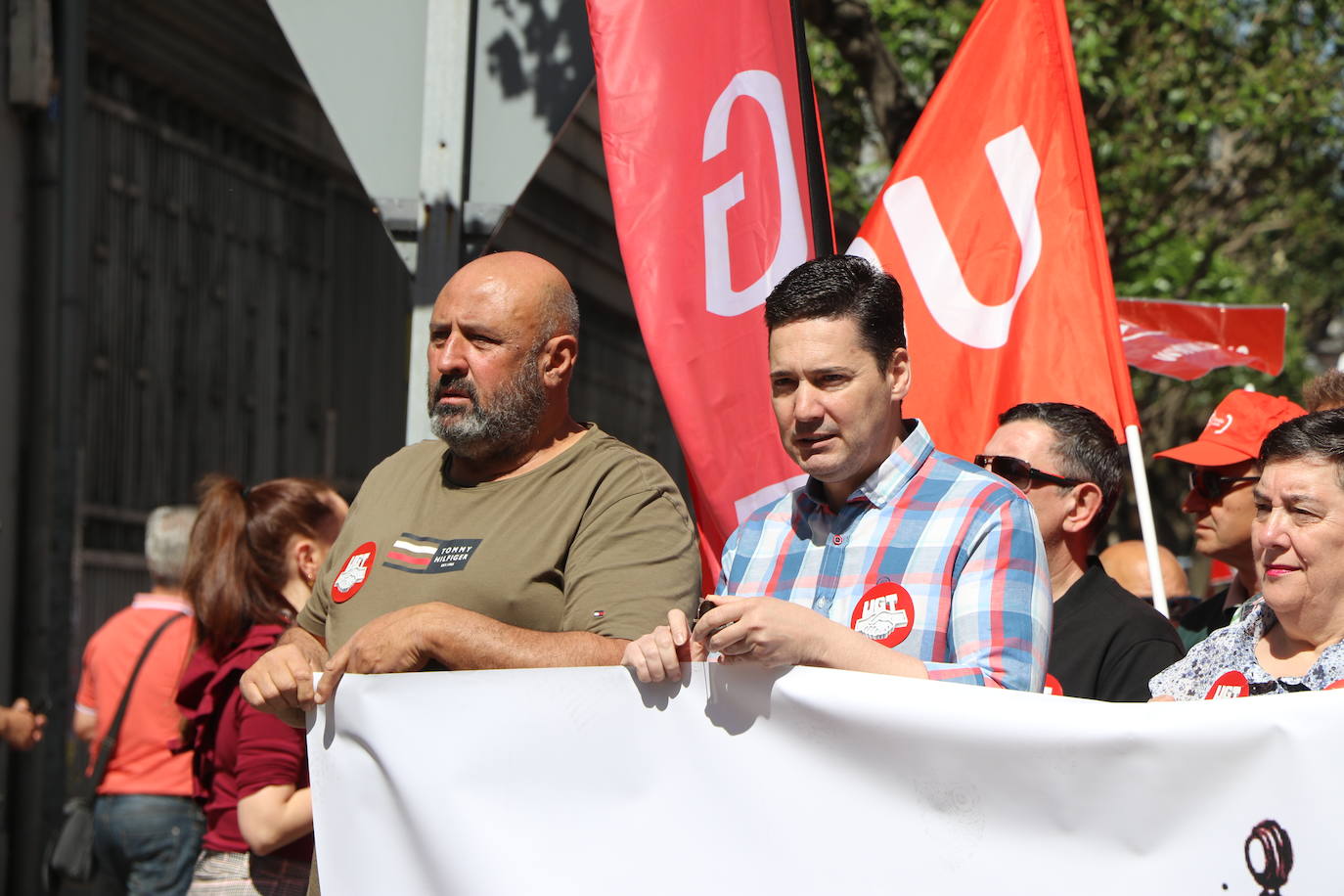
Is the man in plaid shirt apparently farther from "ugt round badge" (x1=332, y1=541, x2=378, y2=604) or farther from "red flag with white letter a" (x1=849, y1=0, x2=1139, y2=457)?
"red flag with white letter a" (x1=849, y1=0, x2=1139, y2=457)

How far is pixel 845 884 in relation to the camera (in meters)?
2.60

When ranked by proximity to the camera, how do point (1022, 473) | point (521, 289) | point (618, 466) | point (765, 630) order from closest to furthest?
point (765, 630) < point (618, 466) < point (521, 289) < point (1022, 473)

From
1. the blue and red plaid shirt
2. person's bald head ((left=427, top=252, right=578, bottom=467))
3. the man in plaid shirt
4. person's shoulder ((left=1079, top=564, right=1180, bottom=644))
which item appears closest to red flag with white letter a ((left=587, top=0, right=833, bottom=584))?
person's bald head ((left=427, top=252, right=578, bottom=467))

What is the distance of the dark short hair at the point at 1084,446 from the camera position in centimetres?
393

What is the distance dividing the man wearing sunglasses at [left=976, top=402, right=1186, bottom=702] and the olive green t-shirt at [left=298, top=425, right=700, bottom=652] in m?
1.00

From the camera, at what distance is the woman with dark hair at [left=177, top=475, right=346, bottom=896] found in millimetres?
3902

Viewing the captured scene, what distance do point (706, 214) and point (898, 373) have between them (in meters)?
1.16

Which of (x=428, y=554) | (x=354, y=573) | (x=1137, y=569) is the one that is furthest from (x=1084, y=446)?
(x=1137, y=569)

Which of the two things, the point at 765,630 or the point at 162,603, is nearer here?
the point at 765,630

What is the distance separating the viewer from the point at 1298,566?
2.81 meters

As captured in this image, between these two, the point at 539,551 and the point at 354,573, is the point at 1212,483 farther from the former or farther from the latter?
the point at 354,573

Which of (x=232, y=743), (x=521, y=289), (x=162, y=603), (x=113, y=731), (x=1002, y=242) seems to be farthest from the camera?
(x=162, y=603)

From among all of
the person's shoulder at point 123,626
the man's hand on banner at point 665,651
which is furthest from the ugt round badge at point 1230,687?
the person's shoulder at point 123,626

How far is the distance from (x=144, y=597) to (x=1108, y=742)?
4366 mm
